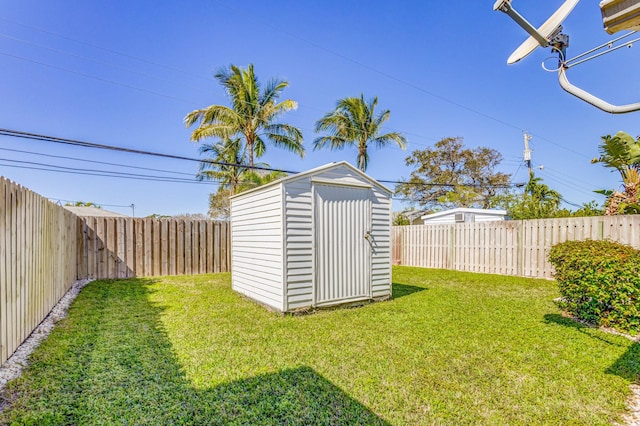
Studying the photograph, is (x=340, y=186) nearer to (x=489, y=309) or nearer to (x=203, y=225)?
(x=489, y=309)

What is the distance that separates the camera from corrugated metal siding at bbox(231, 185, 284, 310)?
509cm

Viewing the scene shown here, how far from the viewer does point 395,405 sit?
2.37 metres

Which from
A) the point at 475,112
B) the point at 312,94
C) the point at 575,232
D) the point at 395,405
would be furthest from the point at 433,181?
the point at 395,405

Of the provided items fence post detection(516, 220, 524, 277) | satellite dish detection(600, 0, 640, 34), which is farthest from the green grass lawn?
fence post detection(516, 220, 524, 277)

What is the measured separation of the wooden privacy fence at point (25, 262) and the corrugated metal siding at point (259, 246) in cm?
301

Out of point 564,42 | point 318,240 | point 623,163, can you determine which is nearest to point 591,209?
point 623,163

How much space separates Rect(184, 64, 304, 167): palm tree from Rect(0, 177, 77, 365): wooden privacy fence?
8.73 metres

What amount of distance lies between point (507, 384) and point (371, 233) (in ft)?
11.2

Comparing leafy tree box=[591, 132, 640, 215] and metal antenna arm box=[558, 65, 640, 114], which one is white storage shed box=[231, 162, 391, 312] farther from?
leafy tree box=[591, 132, 640, 215]

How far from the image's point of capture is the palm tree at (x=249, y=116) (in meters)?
13.1

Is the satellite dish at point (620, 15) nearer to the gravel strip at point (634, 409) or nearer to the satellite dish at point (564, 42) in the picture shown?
the satellite dish at point (564, 42)

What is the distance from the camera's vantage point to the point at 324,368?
9.83 feet

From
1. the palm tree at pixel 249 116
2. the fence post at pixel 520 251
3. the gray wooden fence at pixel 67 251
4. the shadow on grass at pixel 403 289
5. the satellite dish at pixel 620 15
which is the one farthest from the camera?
the palm tree at pixel 249 116

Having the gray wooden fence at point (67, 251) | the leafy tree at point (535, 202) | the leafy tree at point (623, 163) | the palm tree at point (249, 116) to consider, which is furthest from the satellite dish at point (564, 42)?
the palm tree at point (249, 116)
